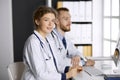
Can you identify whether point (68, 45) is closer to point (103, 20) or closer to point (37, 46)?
point (37, 46)

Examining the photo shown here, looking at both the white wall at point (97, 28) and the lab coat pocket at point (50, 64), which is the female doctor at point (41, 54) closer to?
the lab coat pocket at point (50, 64)

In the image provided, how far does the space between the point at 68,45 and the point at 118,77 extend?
112 cm

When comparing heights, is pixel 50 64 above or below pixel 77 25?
below

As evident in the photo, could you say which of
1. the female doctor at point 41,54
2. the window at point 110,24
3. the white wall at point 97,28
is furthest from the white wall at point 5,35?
the female doctor at point 41,54

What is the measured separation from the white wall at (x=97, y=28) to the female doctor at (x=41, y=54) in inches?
103

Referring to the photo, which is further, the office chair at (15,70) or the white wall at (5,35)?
the white wall at (5,35)

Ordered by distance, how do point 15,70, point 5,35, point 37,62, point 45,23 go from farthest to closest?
point 5,35 < point 15,70 < point 45,23 < point 37,62

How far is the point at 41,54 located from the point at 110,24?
8.78ft

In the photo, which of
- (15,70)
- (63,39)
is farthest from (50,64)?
(63,39)

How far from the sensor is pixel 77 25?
188 inches

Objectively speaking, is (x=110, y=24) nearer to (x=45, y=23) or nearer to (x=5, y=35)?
(x=5, y=35)

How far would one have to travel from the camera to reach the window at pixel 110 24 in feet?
14.6

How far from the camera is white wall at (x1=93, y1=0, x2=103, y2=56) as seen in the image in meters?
4.96

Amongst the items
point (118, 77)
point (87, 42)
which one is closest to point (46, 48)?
point (118, 77)
